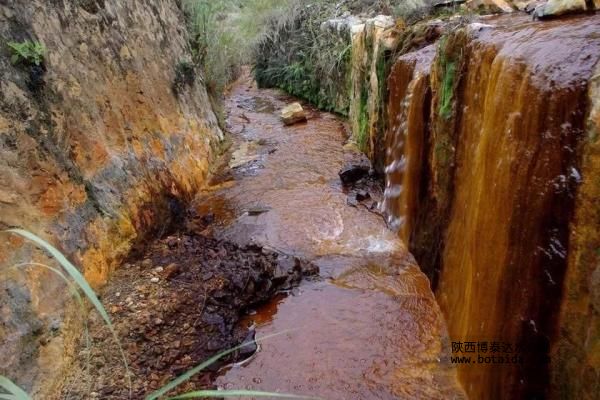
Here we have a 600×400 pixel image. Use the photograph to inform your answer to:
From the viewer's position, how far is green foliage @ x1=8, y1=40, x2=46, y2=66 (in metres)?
2.77

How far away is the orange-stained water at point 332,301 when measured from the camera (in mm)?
2488

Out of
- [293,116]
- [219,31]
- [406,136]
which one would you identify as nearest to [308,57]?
[293,116]

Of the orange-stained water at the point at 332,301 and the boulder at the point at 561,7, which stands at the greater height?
the boulder at the point at 561,7

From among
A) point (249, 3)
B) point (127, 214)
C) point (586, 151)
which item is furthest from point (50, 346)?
point (249, 3)

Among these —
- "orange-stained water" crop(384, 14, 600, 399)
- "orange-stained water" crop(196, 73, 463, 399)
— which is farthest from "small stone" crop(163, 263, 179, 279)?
"orange-stained water" crop(384, 14, 600, 399)

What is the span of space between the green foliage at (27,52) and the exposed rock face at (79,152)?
1.8 inches

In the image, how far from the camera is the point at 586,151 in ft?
5.04

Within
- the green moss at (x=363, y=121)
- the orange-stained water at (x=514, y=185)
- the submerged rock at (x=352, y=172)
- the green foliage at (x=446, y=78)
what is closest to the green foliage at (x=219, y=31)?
the green moss at (x=363, y=121)

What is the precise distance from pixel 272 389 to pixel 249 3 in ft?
Answer: 32.4

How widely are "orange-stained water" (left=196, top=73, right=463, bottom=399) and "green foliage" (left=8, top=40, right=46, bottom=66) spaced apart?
194 cm

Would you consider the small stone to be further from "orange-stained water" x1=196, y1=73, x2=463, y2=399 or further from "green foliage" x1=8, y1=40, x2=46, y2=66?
"green foliage" x1=8, y1=40, x2=46, y2=66

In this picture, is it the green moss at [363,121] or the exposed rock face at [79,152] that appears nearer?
the exposed rock face at [79,152]

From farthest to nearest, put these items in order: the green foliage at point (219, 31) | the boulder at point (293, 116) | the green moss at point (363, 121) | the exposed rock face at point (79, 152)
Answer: the boulder at point (293, 116), the green foliage at point (219, 31), the green moss at point (363, 121), the exposed rock face at point (79, 152)

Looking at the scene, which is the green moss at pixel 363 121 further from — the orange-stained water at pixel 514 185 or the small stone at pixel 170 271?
the small stone at pixel 170 271
